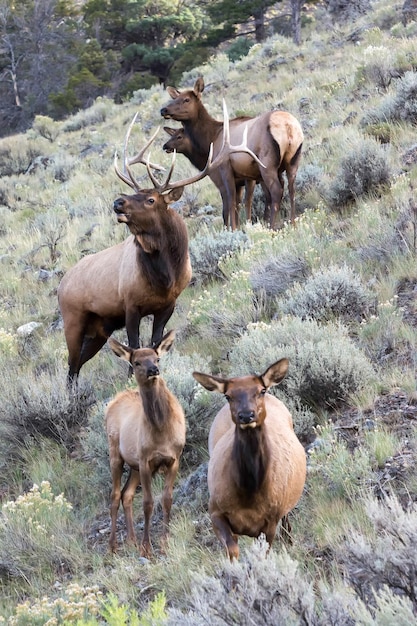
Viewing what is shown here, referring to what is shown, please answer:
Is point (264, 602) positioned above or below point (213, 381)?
above

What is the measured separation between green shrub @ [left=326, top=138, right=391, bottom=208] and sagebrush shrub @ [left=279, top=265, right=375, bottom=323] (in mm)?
3238

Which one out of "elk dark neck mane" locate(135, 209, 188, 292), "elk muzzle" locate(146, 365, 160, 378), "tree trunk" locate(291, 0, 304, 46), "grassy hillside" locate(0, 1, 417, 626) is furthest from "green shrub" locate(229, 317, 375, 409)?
"tree trunk" locate(291, 0, 304, 46)

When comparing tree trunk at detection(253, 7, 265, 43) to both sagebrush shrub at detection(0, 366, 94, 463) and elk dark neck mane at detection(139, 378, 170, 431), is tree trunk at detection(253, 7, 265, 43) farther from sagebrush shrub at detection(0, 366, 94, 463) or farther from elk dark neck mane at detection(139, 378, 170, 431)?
elk dark neck mane at detection(139, 378, 170, 431)

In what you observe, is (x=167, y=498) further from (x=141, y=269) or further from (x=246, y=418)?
(x=141, y=269)

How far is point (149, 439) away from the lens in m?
5.89

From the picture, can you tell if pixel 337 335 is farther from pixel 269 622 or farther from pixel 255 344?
pixel 269 622

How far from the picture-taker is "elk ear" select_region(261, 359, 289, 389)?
4.60 meters

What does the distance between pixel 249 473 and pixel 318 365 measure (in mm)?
1933

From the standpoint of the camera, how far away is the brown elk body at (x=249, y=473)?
4.47m

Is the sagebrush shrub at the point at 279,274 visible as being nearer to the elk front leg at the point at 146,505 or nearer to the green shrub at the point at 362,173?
the green shrub at the point at 362,173

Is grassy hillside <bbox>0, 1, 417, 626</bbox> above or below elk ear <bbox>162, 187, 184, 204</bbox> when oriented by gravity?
below

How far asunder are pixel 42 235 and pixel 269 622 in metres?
13.5

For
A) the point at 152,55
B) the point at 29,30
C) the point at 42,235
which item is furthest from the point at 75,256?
the point at 29,30

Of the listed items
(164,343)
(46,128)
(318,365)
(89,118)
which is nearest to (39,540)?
(164,343)
